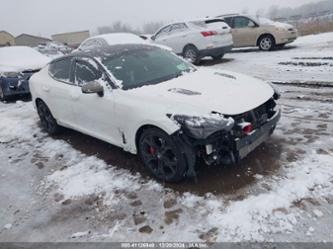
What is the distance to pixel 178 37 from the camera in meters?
12.4

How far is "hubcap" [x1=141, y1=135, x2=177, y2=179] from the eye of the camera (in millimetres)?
3867

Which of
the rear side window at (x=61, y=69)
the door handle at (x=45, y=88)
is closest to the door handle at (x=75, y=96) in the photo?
the rear side window at (x=61, y=69)

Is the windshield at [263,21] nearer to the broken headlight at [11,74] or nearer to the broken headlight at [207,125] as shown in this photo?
the broken headlight at [11,74]

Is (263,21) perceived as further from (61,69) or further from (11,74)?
(61,69)

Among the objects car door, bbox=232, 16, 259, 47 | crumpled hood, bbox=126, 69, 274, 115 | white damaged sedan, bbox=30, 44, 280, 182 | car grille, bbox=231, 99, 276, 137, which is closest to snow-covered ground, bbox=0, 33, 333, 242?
white damaged sedan, bbox=30, 44, 280, 182

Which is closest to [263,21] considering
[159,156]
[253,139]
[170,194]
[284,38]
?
[284,38]

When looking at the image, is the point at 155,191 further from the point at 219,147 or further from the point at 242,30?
the point at 242,30

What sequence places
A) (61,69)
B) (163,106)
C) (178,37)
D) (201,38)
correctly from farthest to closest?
1. (178,37)
2. (201,38)
3. (61,69)
4. (163,106)

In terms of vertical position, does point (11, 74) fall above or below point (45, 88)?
below

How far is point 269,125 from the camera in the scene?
4.12 metres

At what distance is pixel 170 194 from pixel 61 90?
2723 millimetres

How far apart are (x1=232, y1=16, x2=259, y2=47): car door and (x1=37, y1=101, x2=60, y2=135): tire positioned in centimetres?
1008

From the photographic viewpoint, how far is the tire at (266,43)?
13.4 meters

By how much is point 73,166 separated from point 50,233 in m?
1.53
